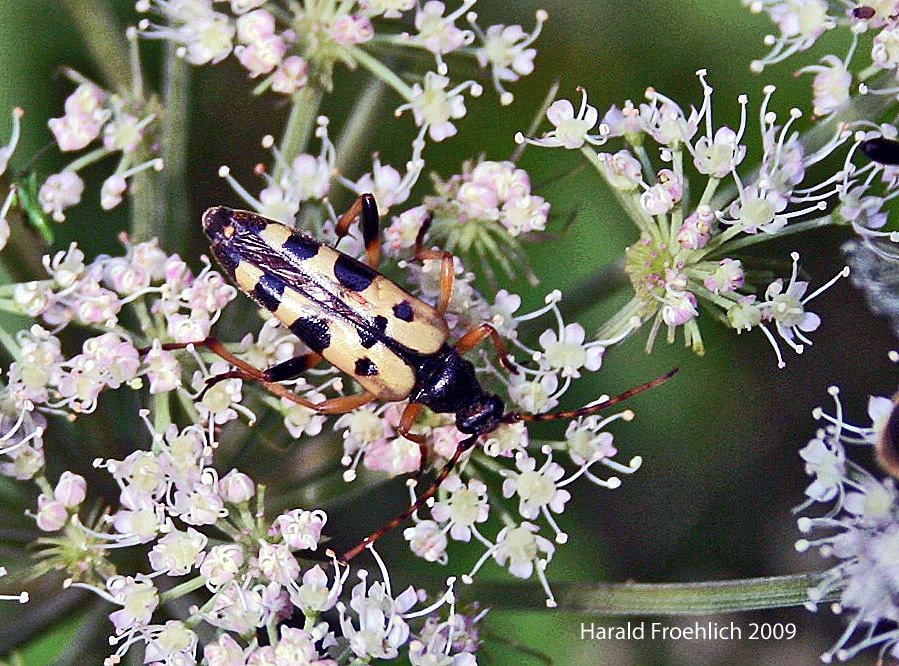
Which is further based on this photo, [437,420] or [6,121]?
[6,121]

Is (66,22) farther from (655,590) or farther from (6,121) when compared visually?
(655,590)

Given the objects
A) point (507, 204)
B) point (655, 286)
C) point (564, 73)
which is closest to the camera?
point (655, 286)

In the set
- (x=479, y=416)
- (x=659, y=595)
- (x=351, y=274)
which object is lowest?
(x=659, y=595)

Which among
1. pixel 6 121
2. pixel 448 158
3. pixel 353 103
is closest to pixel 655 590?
pixel 448 158

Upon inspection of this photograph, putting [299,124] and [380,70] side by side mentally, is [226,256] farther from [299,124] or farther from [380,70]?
[380,70]

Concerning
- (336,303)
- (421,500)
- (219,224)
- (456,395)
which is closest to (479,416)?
(456,395)

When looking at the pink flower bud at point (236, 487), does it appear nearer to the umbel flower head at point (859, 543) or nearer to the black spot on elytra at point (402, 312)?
the black spot on elytra at point (402, 312)

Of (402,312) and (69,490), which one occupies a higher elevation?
(402,312)
